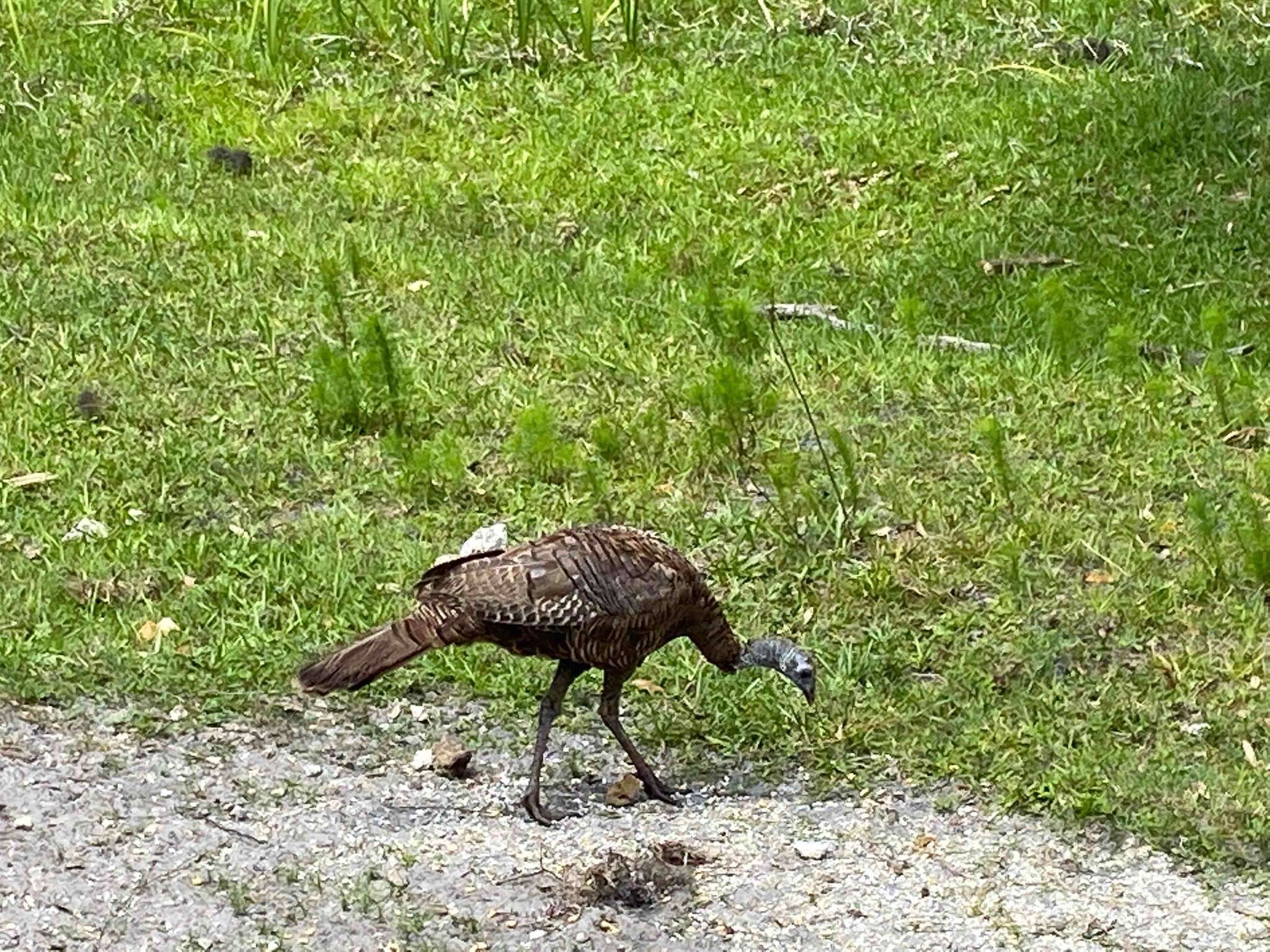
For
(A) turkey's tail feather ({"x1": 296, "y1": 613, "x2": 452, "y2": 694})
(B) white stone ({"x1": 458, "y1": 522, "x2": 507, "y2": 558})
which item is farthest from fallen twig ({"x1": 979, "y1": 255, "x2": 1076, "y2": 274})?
(A) turkey's tail feather ({"x1": 296, "y1": 613, "x2": 452, "y2": 694})

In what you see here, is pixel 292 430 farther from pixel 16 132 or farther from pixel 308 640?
pixel 16 132

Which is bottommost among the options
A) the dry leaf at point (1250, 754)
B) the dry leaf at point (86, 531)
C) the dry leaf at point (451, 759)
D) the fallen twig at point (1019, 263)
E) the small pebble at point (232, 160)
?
the dry leaf at point (451, 759)

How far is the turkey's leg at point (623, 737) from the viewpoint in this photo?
4.88 metres

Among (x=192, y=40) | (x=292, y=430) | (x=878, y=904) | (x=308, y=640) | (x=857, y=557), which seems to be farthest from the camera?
(x=192, y=40)

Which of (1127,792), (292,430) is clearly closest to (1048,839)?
(1127,792)

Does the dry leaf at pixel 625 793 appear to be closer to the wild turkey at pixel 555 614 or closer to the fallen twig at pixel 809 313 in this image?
the wild turkey at pixel 555 614

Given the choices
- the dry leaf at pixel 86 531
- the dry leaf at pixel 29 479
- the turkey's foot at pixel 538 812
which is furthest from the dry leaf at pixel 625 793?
the dry leaf at pixel 29 479

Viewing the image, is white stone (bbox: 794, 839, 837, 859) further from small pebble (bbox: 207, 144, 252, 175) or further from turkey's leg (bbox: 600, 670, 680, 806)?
small pebble (bbox: 207, 144, 252, 175)

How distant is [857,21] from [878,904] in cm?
727

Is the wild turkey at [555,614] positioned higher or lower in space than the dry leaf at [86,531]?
higher

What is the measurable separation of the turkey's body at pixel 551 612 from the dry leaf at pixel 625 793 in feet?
0.28

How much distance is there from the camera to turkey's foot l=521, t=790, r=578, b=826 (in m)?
4.74

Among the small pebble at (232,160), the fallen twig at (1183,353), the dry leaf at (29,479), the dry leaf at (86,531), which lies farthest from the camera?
the small pebble at (232,160)

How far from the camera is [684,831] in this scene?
469 centimetres
